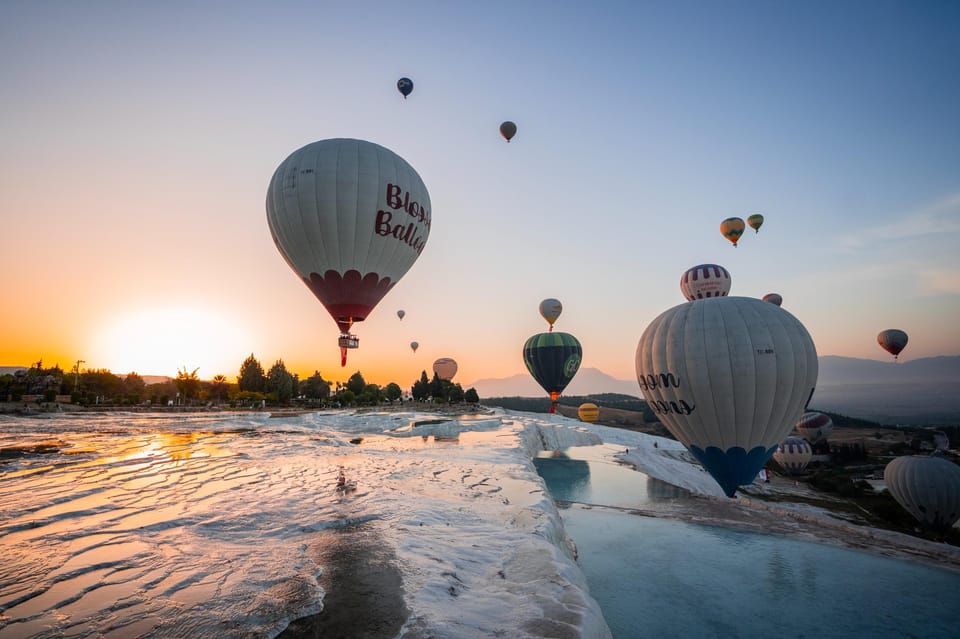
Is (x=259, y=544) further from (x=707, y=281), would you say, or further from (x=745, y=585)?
(x=707, y=281)

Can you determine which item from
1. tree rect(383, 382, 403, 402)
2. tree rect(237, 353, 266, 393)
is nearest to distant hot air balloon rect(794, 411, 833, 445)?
tree rect(383, 382, 403, 402)

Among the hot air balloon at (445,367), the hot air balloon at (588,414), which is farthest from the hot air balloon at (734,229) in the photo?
the hot air balloon at (445,367)

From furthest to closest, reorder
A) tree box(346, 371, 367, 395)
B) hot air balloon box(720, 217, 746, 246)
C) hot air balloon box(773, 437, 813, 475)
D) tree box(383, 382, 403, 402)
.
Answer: tree box(383, 382, 403, 402) → tree box(346, 371, 367, 395) → hot air balloon box(773, 437, 813, 475) → hot air balloon box(720, 217, 746, 246)

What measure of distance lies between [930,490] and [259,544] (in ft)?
99.5

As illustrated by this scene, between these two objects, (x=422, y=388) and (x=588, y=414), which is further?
(x=422, y=388)

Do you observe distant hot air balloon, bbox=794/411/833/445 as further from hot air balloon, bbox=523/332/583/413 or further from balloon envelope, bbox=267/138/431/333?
balloon envelope, bbox=267/138/431/333

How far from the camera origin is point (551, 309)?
4569 cm

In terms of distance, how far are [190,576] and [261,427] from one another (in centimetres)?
2343

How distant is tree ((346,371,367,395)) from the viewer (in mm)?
71000

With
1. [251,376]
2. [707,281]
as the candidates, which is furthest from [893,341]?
[251,376]

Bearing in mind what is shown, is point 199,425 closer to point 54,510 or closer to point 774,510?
point 54,510

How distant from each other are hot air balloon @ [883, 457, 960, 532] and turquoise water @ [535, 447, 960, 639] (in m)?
10.5

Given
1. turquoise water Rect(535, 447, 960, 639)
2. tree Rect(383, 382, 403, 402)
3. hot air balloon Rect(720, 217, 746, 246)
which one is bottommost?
turquoise water Rect(535, 447, 960, 639)

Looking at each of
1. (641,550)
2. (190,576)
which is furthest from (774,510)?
(190,576)
